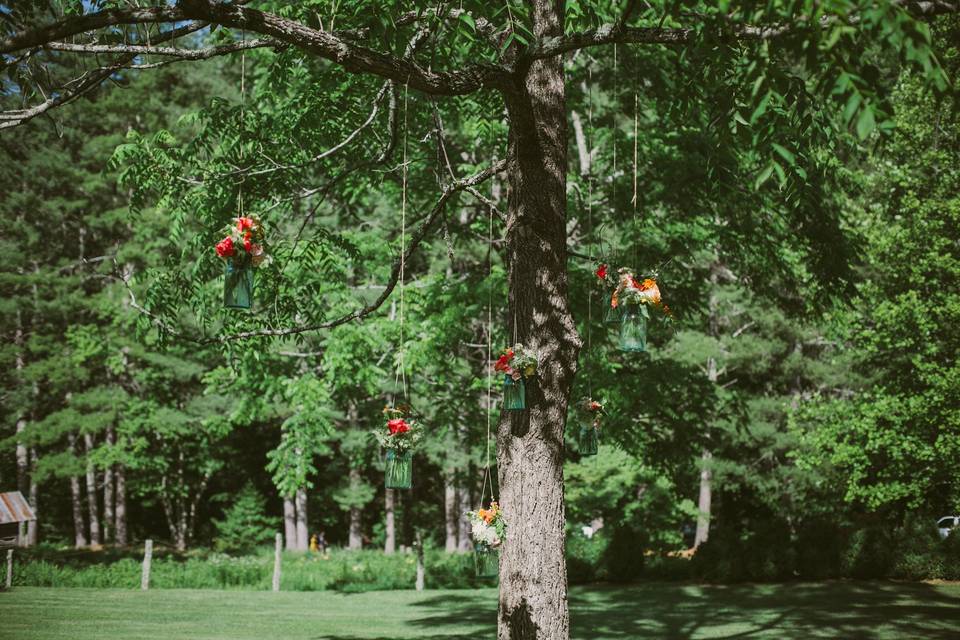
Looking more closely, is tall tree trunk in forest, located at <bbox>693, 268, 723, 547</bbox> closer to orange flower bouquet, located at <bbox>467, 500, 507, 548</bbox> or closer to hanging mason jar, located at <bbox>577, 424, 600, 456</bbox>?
hanging mason jar, located at <bbox>577, 424, 600, 456</bbox>

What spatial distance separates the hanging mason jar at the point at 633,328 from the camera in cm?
580

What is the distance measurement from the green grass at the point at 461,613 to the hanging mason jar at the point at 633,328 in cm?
655

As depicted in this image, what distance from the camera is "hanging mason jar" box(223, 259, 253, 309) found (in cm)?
534

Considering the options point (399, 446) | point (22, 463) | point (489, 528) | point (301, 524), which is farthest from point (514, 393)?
point (22, 463)

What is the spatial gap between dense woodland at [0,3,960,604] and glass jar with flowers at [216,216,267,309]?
0.75 m

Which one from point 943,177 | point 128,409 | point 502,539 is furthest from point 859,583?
point 128,409

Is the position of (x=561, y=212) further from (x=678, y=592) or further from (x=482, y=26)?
(x=678, y=592)

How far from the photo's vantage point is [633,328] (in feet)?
19.0

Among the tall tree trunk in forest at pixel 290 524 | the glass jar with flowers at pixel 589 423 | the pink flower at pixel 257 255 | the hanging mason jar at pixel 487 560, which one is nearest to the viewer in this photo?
the pink flower at pixel 257 255

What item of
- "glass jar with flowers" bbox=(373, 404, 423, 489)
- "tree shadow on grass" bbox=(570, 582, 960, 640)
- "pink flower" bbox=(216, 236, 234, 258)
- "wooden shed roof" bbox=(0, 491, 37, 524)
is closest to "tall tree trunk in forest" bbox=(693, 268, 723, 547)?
"tree shadow on grass" bbox=(570, 582, 960, 640)

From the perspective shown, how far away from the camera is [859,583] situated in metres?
15.5

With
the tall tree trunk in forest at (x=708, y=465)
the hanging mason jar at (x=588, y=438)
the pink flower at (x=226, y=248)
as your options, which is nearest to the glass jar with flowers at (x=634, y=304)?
the hanging mason jar at (x=588, y=438)

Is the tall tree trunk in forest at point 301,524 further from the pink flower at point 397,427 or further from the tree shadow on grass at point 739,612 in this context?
the pink flower at point 397,427

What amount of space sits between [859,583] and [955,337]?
16.7ft
